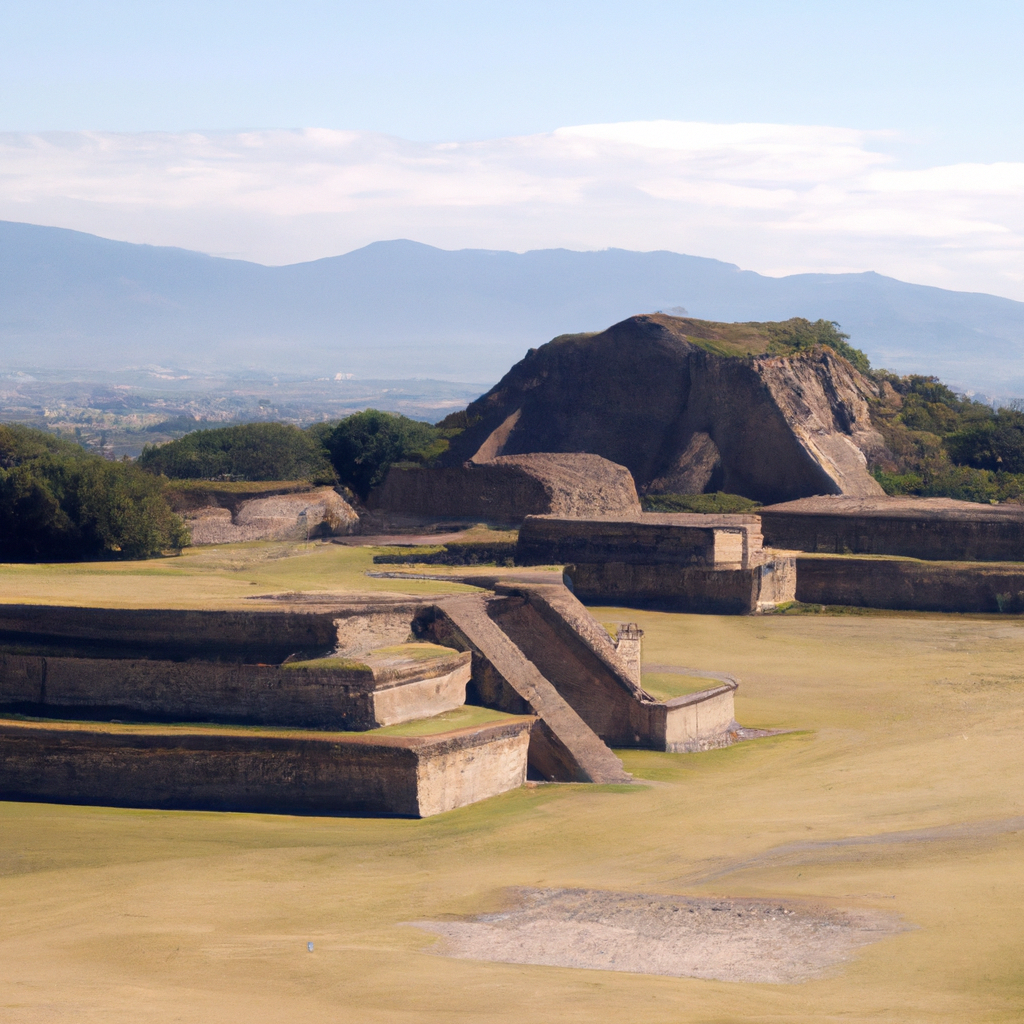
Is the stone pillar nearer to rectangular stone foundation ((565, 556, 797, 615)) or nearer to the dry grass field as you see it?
the dry grass field

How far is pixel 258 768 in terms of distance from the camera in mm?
11477

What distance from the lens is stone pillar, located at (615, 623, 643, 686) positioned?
48.2ft

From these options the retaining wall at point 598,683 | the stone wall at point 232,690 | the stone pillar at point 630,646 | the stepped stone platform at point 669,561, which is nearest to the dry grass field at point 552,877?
the retaining wall at point 598,683

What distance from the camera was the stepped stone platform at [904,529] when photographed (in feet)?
84.0

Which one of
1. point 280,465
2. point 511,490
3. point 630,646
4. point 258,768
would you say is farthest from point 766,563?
point 280,465

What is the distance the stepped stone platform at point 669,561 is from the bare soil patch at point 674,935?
14.6m

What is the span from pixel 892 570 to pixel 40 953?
19.3 metres

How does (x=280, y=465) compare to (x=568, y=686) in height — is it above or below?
above

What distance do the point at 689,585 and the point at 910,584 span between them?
4.32m

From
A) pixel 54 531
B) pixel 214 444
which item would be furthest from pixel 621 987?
pixel 214 444

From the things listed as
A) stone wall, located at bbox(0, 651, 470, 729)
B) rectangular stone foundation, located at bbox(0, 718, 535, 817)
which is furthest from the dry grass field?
stone wall, located at bbox(0, 651, 470, 729)

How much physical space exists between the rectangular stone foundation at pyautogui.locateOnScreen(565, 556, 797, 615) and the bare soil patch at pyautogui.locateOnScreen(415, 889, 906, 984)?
14644 mm

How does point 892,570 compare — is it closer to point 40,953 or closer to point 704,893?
point 704,893

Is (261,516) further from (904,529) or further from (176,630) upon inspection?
(176,630)
